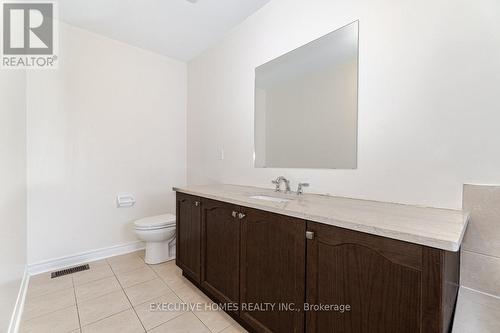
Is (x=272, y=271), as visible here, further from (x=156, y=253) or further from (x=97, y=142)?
(x=97, y=142)

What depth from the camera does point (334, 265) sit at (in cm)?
90

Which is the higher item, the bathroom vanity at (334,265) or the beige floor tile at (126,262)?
the bathroom vanity at (334,265)

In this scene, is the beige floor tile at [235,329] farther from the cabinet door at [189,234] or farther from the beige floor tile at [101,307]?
the beige floor tile at [101,307]

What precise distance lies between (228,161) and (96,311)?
63.2 inches

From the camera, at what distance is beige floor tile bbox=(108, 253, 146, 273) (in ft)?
7.25

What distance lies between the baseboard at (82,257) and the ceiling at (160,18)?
236 centimetres

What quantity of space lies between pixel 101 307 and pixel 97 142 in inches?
64.2

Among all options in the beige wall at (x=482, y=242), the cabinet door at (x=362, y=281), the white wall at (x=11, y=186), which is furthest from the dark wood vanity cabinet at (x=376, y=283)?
the white wall at (x=11, y=186)

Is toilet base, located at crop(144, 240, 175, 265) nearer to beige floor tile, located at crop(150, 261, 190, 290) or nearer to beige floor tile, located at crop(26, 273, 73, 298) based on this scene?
beige floor tile, located at crop(150, 261, 190, 290)

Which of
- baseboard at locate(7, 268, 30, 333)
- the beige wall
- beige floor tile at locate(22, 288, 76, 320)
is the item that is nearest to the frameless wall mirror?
the beige wall

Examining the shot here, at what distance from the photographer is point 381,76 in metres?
1.28

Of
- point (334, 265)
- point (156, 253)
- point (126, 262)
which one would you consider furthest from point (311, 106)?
point (126, 262)

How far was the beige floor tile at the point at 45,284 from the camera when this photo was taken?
1.79 metres

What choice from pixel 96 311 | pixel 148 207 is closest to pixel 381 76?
pixel 96 311
